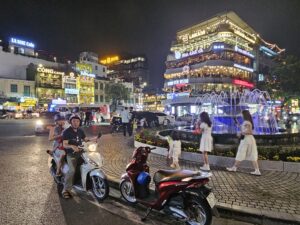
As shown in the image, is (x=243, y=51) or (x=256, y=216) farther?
(x=243, y=51)

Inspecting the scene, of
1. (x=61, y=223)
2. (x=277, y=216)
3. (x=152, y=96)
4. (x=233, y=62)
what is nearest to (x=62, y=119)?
(x=61, y=223)

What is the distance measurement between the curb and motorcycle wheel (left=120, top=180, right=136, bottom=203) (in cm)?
179

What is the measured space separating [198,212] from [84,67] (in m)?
68.4

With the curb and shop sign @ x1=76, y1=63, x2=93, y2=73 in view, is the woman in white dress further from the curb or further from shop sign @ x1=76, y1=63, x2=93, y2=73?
shop sign @ x1=76, y1=63, x2=93, y2=73

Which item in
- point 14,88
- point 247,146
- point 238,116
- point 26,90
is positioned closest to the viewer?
point 247,146

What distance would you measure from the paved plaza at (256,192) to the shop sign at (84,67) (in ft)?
205

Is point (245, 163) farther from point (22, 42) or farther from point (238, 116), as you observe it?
point (22, 42)

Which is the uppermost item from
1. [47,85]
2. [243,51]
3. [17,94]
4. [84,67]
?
[243,51]

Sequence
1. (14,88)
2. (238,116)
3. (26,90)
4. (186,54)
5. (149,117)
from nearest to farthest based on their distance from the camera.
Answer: (238,116) < (149,117) < (14,88) < (26,90) < (186,54)

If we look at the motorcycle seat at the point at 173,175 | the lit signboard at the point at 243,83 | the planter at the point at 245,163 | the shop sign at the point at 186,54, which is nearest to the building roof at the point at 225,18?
the shop sign at the point at 186,54

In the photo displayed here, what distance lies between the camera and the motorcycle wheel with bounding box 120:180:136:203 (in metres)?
5.54

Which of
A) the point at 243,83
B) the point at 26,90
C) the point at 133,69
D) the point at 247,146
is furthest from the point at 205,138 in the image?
the point at 133,69

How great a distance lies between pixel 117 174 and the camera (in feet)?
25.0

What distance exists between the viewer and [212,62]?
6025 centimetres
